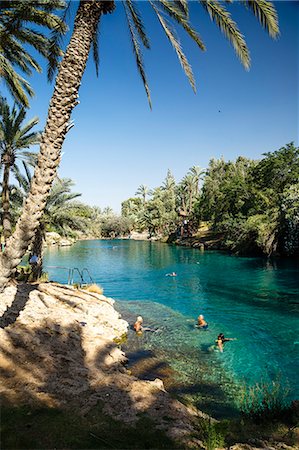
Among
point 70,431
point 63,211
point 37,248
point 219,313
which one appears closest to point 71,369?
point 70,431

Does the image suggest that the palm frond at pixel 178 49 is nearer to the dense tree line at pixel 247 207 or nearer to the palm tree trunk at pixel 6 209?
the palm tree trunk at pixel 6 209

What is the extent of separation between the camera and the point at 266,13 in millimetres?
7098

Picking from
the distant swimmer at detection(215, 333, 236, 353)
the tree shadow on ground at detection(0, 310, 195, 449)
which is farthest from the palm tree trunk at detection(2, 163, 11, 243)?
the distant swimmer at detection(215, 333, 236, 353)

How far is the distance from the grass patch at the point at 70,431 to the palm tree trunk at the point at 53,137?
239cm

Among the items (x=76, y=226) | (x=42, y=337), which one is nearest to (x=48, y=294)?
(x=42, y=337)

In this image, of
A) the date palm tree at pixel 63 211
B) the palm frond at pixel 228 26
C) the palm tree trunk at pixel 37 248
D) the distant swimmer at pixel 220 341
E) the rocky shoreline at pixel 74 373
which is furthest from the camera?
the date palm tree at pixel 63 211

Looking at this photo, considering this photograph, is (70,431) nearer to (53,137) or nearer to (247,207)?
(53,137)

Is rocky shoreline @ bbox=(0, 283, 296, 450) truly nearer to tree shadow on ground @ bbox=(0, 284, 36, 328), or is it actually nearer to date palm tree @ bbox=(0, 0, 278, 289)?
tree shadow on ground @ bbox=(0, 284, 36, 328)

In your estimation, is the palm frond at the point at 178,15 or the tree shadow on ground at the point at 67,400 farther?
the palm frond at the point at 178,15

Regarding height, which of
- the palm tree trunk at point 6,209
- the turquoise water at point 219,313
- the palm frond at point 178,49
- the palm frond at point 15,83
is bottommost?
the turquoise water at point 219,313

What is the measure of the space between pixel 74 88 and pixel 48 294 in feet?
39.8

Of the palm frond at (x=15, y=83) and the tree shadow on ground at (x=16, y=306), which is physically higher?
the palm frond at (x=15, y=83)

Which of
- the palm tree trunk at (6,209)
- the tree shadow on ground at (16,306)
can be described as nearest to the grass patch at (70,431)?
the tree shadow on ground at (16,306)

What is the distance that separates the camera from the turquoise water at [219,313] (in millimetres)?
11422
